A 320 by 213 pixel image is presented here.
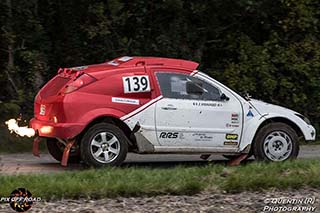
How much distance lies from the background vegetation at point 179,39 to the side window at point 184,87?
16.0 ft

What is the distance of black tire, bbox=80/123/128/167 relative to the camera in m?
10.4

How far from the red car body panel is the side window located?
12 centimetres

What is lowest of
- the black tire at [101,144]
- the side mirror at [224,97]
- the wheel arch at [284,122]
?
the black tire at [101,144]

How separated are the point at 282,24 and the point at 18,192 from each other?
1023 centimetres

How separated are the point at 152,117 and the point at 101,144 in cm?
90

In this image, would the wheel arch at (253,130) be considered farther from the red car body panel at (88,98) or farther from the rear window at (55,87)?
the rear window at (55,87)

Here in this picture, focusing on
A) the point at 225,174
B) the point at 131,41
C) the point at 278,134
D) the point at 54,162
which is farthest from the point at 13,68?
the point at 225,174

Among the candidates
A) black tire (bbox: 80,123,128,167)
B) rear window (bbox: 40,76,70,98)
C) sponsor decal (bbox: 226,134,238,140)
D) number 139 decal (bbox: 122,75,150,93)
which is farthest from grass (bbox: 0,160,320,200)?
rear window (bbox: 40,76,70,98)

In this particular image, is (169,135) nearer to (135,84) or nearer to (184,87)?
(184,87)

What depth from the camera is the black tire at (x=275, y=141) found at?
1114 cm

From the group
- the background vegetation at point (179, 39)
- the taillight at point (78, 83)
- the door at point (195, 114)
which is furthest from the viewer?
the background vegetation at point (179, 39)

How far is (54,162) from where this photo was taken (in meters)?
11.9

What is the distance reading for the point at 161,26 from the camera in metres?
16.4

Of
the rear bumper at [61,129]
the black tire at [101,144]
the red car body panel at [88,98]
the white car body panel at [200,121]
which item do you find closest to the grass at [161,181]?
the black tire at [101,144]
